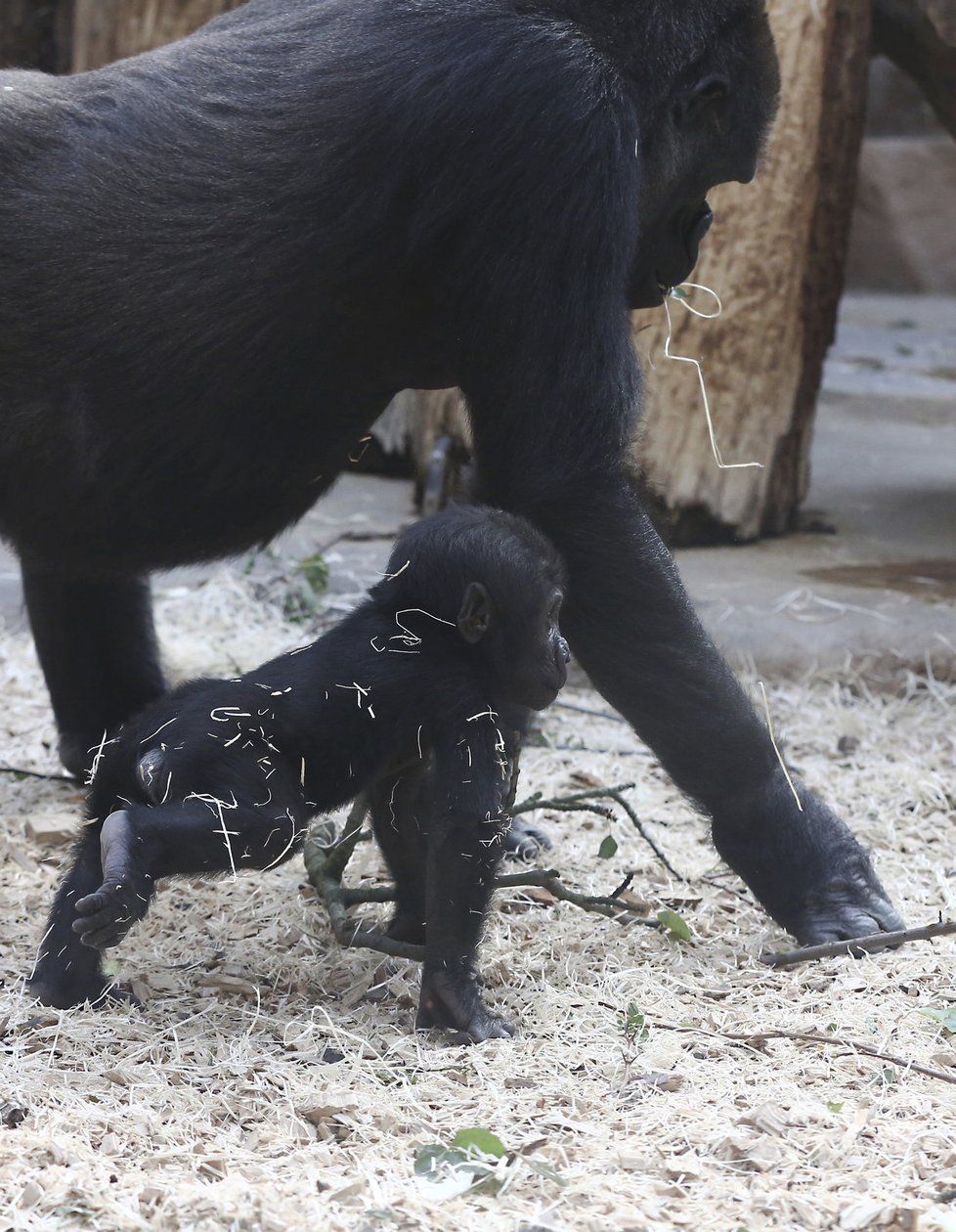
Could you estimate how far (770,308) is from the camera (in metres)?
5.38

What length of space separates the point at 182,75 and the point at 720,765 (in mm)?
1520

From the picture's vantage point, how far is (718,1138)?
2.09 meters

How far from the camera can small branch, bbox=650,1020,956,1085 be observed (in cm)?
229

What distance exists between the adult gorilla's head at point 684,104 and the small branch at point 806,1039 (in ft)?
4.36

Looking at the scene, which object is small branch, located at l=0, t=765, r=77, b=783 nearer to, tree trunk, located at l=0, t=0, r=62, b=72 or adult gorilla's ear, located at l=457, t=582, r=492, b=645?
adult gorilla's ear, located at l=457, t=582, r=492, b=645

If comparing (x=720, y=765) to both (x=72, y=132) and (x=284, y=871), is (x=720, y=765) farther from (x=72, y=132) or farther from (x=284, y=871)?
(x=72, y=132)

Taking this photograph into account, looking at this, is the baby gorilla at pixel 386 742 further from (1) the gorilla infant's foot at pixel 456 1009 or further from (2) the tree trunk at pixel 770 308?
(2) the tree trunk at pixel 770 308

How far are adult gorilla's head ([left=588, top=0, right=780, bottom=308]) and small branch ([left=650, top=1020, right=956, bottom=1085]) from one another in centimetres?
133

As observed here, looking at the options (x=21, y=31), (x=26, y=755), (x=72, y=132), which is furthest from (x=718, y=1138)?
(x=21, y=31)

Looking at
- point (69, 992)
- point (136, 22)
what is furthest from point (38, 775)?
point (136, 22)

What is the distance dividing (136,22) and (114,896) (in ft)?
15.2

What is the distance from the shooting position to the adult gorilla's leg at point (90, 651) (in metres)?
3.54

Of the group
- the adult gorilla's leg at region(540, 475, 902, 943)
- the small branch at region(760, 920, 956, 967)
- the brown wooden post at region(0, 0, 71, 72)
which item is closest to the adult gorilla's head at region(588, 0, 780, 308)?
the adult gorilla's leg at region(540, 475, 902, 943)

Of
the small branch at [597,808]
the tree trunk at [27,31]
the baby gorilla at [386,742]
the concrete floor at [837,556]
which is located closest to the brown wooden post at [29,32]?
the tree trunk at [27,31]
